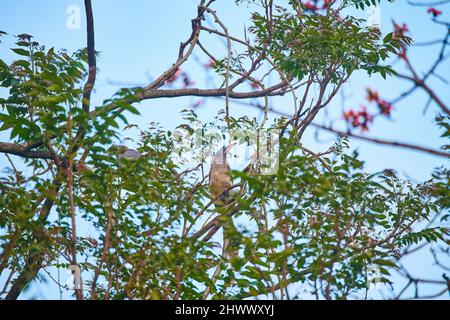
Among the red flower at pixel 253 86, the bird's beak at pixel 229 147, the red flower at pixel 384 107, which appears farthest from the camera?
the red flower at pixel 253 86

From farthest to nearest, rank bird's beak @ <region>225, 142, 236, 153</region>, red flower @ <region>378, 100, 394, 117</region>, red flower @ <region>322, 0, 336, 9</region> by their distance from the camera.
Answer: red flower @ <region>322, 0, 336, 9</region> < bird's beak @ <region>225, 142, 236, 153</region> < red flower @ <region>378, 100, 394, 117</region>

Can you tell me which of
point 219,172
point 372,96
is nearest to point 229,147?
point 219,172

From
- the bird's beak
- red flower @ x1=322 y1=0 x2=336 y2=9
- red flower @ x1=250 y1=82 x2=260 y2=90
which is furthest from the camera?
red flower @ x1=250 y1=82 x2=260 y2=90

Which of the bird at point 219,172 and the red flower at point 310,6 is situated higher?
the red flower at point 310,6

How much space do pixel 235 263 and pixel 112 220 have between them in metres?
0.68

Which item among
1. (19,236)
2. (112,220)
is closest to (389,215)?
(112,220)

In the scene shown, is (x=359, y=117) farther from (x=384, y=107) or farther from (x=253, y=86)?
(x=253, y=86)

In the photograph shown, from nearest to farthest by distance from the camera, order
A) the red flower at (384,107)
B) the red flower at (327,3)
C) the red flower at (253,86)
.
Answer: the red flower at (384,107) → the red flower at (327,3) → the red flower at (253,86)

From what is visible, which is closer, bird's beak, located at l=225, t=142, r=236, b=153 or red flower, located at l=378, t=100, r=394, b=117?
red flower, located at l=378, t=100, r=394, b=117

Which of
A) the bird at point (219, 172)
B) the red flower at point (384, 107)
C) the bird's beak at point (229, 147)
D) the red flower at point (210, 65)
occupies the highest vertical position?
the red flower at point (210, 65)

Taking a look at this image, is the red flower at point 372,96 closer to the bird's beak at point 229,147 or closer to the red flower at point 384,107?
the red flower at point 384,107

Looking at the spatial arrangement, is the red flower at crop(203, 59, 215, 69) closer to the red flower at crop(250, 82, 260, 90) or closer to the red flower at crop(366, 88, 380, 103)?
the red flower at crop(250, 82, 260, 90)

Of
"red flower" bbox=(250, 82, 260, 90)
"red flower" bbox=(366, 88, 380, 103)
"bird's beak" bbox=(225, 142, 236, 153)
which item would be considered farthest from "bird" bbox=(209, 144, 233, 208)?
"red flower" bbox=(366, 88, 380, 103)

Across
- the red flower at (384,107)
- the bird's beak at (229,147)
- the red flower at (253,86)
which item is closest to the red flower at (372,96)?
the red flower at (384,107)
